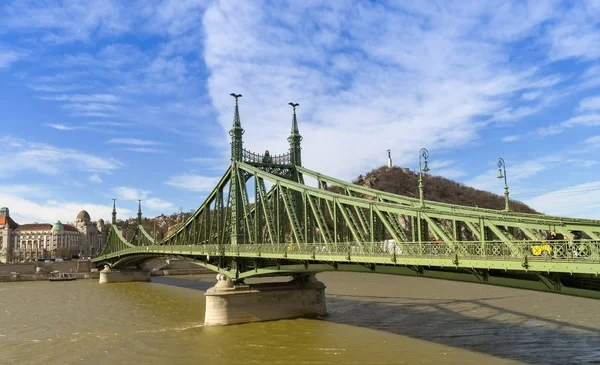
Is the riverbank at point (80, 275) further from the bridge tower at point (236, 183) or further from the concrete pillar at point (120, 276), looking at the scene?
the bridge tower at point (236, 183)

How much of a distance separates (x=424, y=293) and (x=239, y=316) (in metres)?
21.8

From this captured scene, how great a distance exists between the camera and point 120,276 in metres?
76.8

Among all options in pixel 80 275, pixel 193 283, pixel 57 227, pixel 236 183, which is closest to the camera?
pixel 236 183

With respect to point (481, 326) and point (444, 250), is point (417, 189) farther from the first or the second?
point (444, 250)

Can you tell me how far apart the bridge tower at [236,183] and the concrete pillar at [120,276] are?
46309mm

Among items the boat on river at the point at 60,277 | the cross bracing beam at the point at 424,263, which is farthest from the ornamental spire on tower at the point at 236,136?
the boat on river at the point at 60,277

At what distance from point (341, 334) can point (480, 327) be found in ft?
26.8

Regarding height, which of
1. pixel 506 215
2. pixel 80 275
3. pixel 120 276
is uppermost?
pixel 506 215

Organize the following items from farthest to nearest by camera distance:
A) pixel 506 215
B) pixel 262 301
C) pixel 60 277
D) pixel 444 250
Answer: pixel 60 277 → pixel 262 301 → pixel 506 215 → pixel 444 250

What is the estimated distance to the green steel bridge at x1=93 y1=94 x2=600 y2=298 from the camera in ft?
46.2

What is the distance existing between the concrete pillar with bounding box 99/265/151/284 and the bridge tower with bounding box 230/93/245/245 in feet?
152

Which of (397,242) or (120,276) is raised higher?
(397,242)

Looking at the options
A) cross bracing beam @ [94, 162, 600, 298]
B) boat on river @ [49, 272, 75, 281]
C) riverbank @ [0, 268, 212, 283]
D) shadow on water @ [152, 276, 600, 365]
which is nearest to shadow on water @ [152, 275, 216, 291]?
riverbank @ [0, 268, 212, 283]

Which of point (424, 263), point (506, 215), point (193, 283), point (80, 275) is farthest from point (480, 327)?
point (80, 275)
